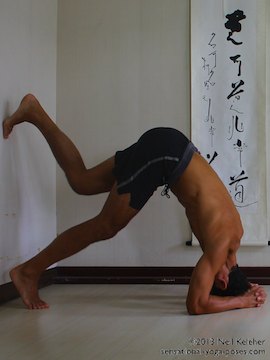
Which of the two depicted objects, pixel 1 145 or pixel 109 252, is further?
pixel 109 252

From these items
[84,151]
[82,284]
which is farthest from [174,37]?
[82,284]

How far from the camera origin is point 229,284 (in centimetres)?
257

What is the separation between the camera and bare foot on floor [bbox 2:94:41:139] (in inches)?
108

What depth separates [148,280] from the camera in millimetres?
3428

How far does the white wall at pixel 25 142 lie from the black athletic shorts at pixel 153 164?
655 mm

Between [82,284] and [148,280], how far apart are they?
43cm

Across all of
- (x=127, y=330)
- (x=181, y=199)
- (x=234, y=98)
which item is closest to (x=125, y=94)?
(x=234, y=98)

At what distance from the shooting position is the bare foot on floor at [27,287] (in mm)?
2568

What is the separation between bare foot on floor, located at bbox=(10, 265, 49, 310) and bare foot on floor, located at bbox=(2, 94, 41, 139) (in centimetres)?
71

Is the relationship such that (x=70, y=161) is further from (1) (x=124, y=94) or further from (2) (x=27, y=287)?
(1) (x=124, y=94)

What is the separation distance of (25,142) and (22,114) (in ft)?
1.13

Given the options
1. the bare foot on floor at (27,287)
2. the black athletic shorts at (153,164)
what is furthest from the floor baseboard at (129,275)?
the black athletic shorts at (153,164)

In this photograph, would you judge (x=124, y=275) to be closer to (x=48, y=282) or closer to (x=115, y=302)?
(x=48, y=282)

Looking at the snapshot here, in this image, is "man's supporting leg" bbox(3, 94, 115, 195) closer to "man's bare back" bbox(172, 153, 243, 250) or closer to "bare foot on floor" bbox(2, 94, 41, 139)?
"bare foot on floor" bbox(2, 94, 41, 139)
